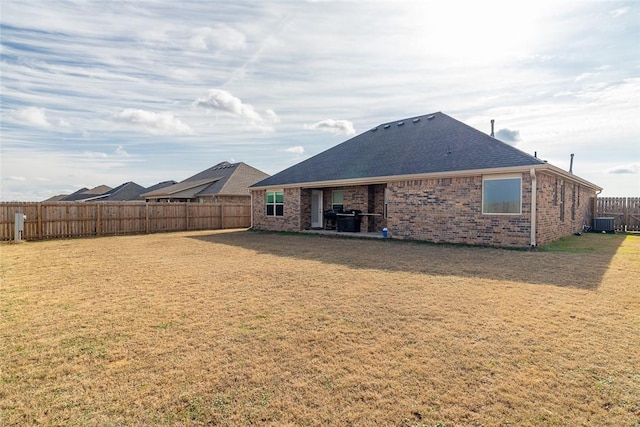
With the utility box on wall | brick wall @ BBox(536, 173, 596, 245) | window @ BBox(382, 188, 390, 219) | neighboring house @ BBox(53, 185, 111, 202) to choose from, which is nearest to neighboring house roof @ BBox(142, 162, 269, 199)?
the utility box on wall

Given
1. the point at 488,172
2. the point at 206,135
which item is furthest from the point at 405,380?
the point at 206,135

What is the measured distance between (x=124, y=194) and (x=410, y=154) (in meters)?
35.4

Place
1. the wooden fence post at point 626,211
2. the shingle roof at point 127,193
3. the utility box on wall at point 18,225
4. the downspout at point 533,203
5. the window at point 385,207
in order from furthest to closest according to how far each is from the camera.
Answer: the shingle roof at point 127,193
the wooden fence post at point 626,211
the window at point 385,207
the utility box on wall at point 18,225
the downspout at point 533,203

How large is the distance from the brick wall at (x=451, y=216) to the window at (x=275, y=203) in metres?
7.33

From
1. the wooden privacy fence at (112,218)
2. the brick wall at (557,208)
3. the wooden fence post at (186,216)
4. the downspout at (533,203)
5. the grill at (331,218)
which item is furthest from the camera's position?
the wooden fence post at (186,216)

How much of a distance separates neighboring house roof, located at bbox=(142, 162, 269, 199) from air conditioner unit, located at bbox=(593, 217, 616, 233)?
22.3 metres

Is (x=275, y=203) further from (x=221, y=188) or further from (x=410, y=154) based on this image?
(x=221, y=188)

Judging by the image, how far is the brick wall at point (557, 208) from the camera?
35.4ft

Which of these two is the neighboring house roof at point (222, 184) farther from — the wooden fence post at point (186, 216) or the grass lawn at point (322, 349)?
the grass lawn at point (322, 349)

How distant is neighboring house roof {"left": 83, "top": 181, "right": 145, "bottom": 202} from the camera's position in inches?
1480

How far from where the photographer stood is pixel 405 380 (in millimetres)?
2887

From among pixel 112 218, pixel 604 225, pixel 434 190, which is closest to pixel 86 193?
pixel 112 218

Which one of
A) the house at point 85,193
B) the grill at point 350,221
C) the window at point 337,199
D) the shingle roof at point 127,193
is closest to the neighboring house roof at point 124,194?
the shingle roof at point 127,193

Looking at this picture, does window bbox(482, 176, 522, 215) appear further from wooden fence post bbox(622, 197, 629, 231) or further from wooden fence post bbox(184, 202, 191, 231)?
wooden fence post bbox(184, 202, 191, 231)
